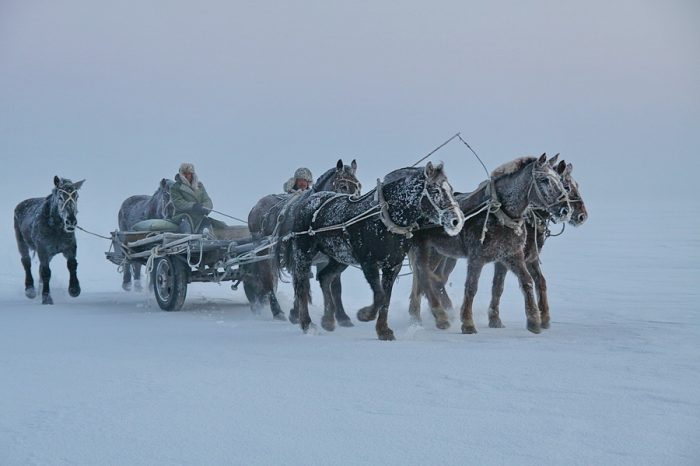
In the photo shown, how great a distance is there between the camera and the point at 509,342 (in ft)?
29.5

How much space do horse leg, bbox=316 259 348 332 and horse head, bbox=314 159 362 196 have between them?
1058 mm

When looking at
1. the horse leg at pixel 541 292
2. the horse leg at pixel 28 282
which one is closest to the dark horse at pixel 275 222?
the horse leg at pixel 541 292

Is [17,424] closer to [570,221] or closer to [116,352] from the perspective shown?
[116,352]

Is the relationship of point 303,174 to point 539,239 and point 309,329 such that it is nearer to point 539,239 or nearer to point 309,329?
point 309,329

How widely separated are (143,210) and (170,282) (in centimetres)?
342

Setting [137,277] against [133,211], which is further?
[137,277]

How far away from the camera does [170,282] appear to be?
41.4 ft

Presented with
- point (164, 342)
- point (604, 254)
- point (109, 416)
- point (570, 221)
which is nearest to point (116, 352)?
point (164, 342)

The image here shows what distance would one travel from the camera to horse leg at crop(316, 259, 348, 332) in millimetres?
10305

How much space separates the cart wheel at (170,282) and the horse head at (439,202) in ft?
15.6

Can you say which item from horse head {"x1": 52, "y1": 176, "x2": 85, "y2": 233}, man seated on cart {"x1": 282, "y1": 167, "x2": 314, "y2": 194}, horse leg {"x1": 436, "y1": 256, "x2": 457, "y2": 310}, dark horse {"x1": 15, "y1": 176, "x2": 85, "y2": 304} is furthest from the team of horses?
dark horse {"x1": 15, "y1": 176, "x2": 85, "y2": 304}

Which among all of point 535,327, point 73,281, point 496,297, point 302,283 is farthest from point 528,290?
point 73,281

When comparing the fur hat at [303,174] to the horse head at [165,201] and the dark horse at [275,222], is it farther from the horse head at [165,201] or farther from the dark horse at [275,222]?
the horse head at [165,201]

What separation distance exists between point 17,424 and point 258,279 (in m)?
6.63
